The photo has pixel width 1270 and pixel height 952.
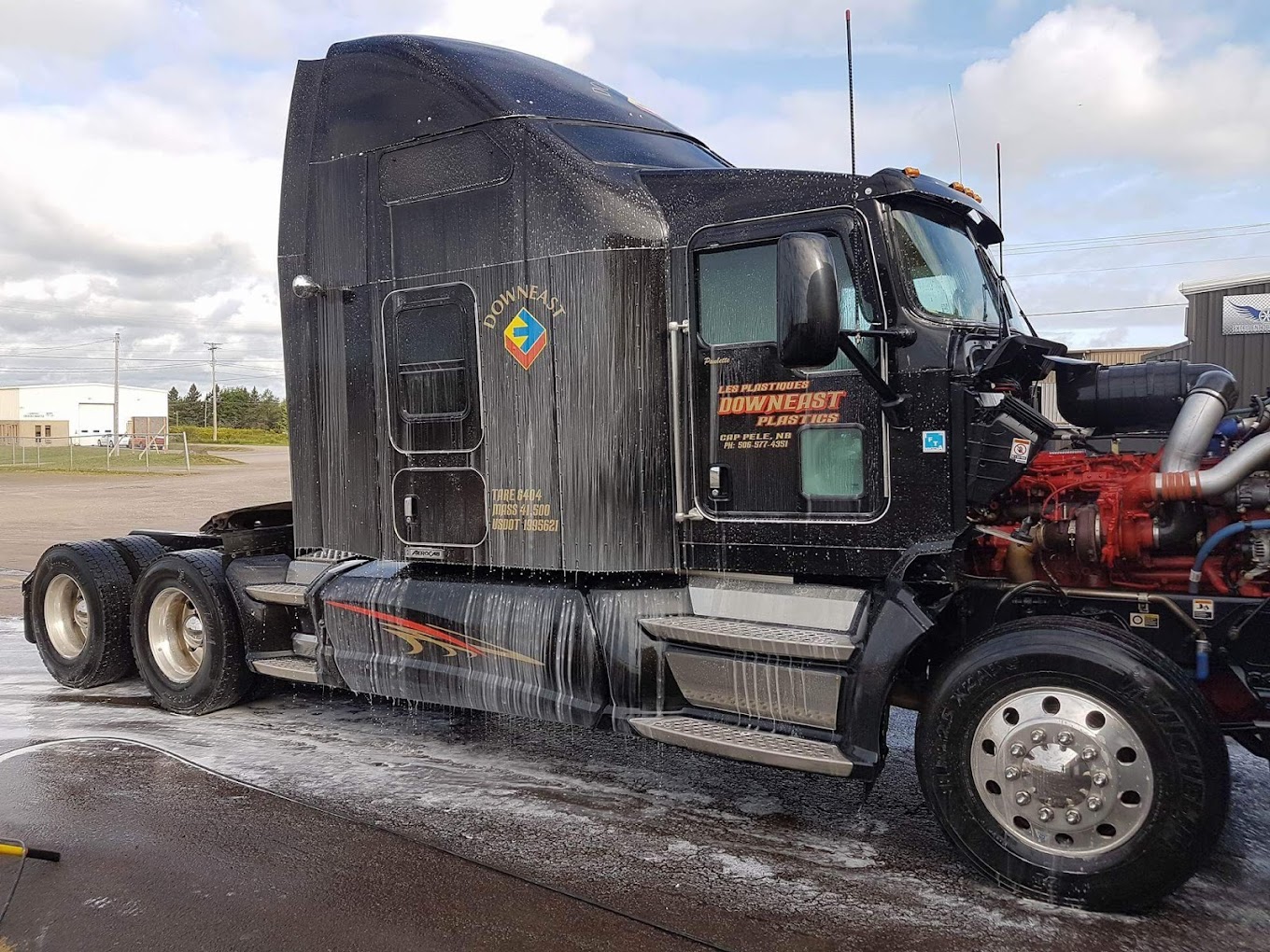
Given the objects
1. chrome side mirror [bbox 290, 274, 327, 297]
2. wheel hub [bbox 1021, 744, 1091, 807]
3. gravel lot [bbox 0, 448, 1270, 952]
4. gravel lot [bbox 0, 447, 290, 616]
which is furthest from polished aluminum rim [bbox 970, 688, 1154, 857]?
gravel lot [bbox 0, 447, 290, 616]

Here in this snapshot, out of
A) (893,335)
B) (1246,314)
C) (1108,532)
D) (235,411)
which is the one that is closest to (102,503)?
(1246,314)

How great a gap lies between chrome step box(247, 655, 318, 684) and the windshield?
13.3 ft

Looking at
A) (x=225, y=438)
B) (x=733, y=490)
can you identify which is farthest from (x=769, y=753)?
(x=225, y=438)

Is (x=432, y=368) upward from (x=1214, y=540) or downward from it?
upward

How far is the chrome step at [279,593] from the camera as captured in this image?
6.27 metres

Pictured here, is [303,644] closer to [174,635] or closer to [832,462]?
[174,635]

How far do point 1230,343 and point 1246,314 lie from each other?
56 cm

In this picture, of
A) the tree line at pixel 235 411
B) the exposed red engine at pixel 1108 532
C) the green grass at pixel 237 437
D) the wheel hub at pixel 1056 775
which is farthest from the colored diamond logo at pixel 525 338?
the tree line at pixel 235 411

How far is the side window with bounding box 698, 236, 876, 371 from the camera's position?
4.63m

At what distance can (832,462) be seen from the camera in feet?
14.8

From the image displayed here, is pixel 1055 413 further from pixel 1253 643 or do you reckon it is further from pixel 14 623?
pixel 14 623

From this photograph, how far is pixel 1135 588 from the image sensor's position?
4082mm

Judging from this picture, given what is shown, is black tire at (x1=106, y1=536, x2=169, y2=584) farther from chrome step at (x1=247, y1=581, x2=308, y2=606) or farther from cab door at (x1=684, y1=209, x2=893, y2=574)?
cab door at (x1=684, y1=209, x2=893, y2=574)

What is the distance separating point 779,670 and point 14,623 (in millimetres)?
8597
